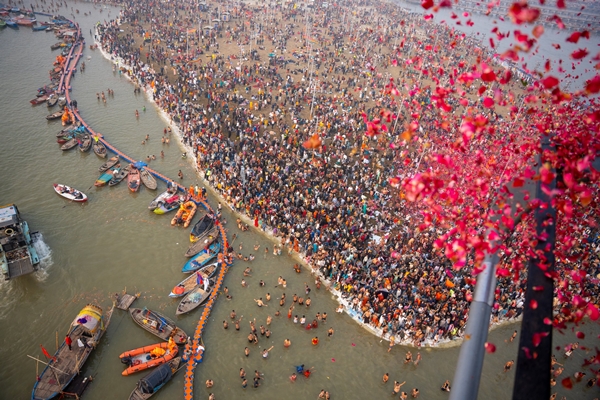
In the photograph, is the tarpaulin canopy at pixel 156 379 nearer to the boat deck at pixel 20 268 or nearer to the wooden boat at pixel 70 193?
the boat deck at pixel 20 268

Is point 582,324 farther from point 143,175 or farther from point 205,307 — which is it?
point 143,175

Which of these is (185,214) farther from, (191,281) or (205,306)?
(205,306)

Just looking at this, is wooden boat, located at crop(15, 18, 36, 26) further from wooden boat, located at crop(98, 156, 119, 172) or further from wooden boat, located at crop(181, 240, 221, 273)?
wooden boat, located at crop(181, 240, 221, 273)

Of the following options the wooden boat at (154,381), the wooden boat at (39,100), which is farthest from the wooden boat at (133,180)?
the wooden boat at (39,100)

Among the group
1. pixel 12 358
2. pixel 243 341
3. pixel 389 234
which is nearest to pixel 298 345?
pixel 243 341

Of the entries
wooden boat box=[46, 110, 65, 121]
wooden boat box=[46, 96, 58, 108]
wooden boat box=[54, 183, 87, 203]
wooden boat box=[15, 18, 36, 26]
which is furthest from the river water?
wooden boat box=[15, 18, 36, 26]

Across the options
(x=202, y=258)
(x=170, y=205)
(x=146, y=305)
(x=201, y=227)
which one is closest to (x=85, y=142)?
(x=170, y=205)
